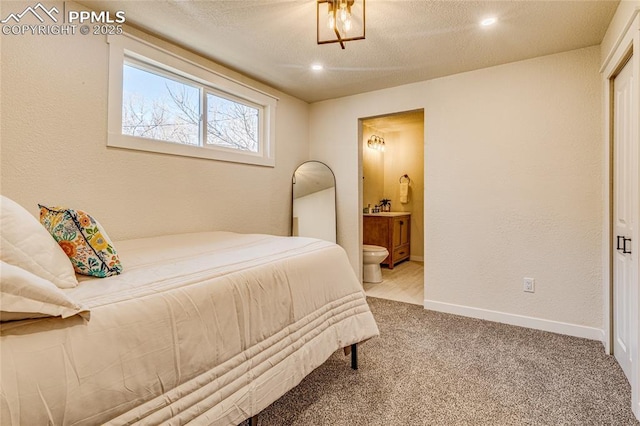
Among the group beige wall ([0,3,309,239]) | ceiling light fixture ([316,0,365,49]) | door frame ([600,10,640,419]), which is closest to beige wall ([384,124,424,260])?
door frame ([600,10,640,419])

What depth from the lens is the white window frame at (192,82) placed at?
220 cm

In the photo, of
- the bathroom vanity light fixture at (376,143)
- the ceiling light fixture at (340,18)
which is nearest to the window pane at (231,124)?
the ceiling light fixture at (340,18)

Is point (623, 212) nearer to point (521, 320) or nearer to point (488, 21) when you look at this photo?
point (521, 320)

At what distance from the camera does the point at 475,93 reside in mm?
3018

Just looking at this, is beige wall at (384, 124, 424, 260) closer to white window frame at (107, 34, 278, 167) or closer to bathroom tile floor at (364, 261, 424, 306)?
bathroom tile floor at (364, 261, 424, 306)

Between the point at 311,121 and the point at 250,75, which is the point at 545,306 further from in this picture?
the point at 250,75

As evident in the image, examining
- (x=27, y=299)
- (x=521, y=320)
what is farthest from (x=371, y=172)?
(x=27, y=299)

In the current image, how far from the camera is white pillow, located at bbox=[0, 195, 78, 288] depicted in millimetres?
932

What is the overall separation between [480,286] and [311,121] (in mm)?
2774

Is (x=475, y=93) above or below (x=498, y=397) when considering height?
above

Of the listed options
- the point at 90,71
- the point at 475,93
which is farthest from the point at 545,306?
the point at 90,71

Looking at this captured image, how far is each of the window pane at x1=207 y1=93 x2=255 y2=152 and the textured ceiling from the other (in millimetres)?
362

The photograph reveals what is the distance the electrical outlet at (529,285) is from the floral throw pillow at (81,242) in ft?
10.2

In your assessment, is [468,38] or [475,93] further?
[475,93]
